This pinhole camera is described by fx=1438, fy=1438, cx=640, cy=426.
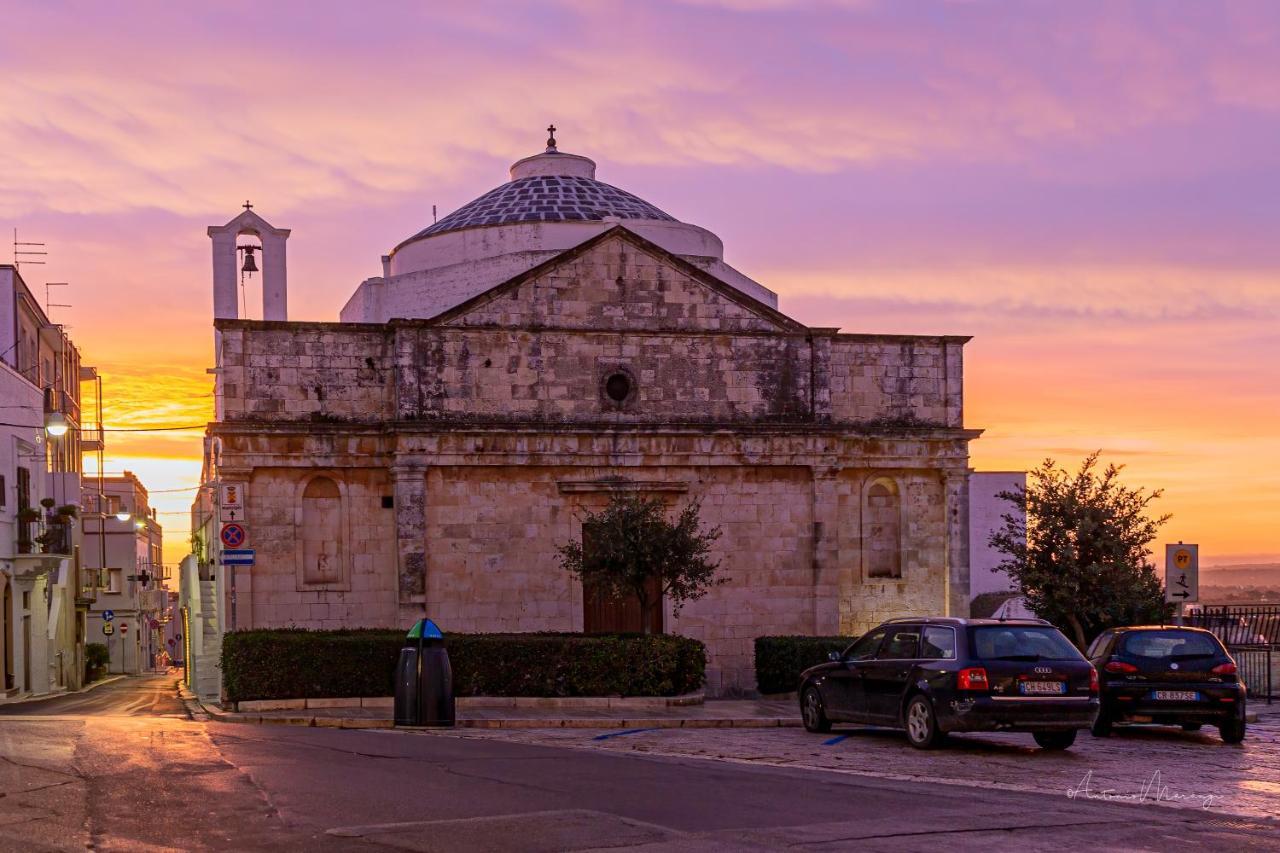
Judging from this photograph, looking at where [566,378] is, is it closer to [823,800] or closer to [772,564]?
[772,564]

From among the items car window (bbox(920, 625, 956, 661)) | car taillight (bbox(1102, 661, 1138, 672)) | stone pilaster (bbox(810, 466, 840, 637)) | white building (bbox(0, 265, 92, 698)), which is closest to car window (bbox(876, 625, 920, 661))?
car window (bbox(920, 625, 956, 661))

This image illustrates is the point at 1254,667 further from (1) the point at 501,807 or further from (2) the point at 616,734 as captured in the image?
(1) the point at 501,807

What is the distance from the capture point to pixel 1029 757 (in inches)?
611

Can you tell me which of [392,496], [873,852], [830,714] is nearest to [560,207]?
[392,496]

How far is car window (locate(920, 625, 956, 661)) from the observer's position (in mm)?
15977

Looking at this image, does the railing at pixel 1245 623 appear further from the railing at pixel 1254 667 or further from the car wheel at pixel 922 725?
the car wheel at pixel 922 725

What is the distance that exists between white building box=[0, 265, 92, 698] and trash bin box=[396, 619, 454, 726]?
38.9 feet

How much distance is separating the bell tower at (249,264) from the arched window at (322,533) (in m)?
5.43

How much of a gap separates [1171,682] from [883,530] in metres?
12.9

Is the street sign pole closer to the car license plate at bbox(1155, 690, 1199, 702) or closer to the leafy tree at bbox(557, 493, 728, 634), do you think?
the car license plate at bbox(1155, 690, 1199, 702)

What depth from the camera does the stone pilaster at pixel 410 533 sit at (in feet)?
89.9

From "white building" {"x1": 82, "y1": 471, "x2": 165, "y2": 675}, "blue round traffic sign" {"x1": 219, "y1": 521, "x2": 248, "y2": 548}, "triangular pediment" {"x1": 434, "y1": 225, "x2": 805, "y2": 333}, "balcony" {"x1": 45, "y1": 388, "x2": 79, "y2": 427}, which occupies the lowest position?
"white building" {"x1": 82, "y1": 471, "x2": 165, "y2": 675}

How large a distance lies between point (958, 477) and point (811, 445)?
3481 mm

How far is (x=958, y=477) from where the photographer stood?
3027cm
